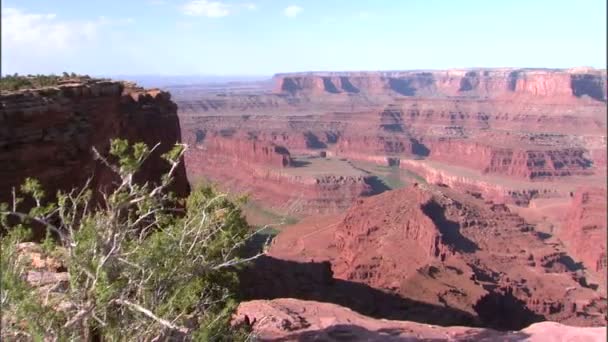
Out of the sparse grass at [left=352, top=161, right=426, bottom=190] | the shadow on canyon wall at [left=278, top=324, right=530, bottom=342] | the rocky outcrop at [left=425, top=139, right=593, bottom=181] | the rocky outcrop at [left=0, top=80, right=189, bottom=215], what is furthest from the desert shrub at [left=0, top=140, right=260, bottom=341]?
the rocky outcrop at [left=425, top=139, right=593, bottom=181]

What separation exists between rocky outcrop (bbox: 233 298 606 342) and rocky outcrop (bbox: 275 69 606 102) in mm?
101088

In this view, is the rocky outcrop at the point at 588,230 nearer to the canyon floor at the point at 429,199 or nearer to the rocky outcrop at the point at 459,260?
the canyon floor at the point at 429,199

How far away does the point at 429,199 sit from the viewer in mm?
37406

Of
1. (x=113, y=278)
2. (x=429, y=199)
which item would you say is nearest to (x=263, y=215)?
(x=429, y=199)

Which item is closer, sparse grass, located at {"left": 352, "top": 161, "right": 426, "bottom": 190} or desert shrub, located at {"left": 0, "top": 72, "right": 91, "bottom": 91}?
desert shrub, located at {"left": 0, "top": 72, "right": 91, "bottom": 91}

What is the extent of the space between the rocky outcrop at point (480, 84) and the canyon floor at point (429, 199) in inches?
25.3

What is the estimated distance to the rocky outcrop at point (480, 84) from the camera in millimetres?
111062

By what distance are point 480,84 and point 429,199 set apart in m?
139

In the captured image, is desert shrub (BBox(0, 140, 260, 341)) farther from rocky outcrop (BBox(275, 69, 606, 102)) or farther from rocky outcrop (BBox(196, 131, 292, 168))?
rocky outcrop (BBox(275, 69, 606, 102))

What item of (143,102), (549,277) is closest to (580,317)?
(549,277)

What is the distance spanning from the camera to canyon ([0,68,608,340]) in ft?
53.5

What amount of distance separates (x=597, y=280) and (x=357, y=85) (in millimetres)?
155447

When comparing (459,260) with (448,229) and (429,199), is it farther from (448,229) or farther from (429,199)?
(429,199)

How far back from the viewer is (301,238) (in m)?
39.9
